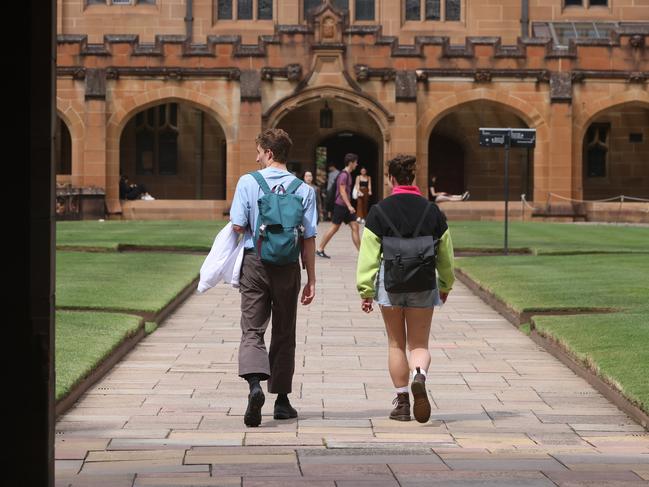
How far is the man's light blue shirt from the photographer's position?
8227 mm

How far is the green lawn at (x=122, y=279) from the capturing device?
1471cm

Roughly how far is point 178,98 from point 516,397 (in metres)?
28.0

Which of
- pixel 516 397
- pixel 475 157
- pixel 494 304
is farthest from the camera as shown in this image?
pixel 475 157

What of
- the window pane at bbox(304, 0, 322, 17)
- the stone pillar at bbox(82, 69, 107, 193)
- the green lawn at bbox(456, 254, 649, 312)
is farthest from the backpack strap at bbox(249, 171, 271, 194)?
the window pane at bbox(304, 0, 322, 17)

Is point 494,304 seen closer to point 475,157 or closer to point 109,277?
point 109,277

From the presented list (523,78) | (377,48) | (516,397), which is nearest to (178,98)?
(377,48)

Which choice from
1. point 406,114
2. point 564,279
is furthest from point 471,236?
point 564,279

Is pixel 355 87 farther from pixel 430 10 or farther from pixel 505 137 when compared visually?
pixel 505 137

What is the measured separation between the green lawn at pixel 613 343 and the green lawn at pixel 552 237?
32.7ft

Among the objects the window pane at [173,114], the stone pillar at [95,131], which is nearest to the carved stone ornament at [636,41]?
the window pane at [173,114]

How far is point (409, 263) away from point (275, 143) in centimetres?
101

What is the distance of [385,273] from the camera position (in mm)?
8336

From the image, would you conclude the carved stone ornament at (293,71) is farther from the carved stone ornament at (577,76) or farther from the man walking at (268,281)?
the man walking at (268,281)

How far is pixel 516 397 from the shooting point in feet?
31.1
